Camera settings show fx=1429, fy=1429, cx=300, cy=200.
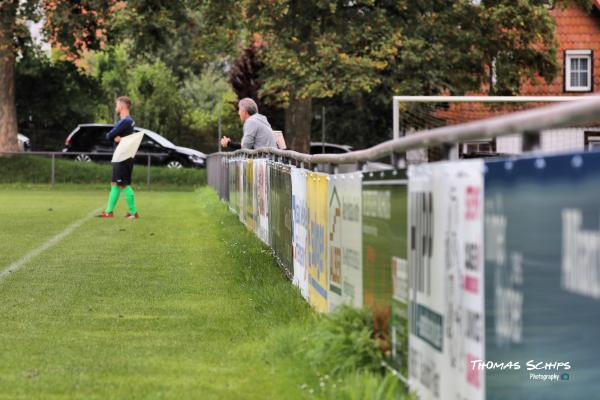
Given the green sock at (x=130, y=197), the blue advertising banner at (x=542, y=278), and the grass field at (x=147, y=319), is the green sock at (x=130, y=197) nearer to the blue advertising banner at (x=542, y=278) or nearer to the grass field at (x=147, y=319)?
the grass field at (x=147, y=319)

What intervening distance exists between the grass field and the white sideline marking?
0.23 feet

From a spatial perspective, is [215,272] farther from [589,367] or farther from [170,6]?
[170,6]

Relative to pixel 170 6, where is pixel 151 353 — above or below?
below

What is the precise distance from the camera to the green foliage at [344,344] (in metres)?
6.60

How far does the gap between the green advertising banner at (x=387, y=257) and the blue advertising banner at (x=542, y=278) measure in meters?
1.29

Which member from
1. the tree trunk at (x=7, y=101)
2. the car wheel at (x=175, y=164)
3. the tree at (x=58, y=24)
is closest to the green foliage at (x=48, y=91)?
the tree trunk at (x=7, y=101)

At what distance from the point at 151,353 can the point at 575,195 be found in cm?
461

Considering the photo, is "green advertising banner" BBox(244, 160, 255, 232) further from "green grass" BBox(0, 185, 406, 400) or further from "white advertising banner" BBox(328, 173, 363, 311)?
"white advertising banner" BBox(328, 173, 363, 311)

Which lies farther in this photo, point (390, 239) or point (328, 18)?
point (328, 18)

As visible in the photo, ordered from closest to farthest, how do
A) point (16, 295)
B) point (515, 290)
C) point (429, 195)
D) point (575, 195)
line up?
point (575, 195) → point (515, 290) → point (429, 195) → point (16, 295)

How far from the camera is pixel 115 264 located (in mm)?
14398

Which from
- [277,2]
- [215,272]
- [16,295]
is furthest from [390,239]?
[277,2]

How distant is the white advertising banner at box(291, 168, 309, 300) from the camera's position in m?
10.0

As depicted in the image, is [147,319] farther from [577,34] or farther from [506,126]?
[577,34]
